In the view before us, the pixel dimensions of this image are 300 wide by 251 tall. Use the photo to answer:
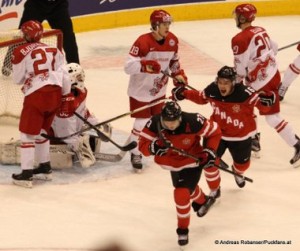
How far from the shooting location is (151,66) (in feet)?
16.5

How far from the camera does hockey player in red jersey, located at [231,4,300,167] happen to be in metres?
5.28

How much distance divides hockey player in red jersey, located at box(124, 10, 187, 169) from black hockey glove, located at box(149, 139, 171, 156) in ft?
3.42

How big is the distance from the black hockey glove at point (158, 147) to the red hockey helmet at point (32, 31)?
1189 millimetres

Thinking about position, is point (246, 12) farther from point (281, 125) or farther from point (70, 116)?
point (70, 116)

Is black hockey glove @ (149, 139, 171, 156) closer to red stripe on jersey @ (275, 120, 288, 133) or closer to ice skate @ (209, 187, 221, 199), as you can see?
ice skate @ (209, 187, 221, 199)

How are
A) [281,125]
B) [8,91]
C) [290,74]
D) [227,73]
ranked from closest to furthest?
[227,73], [281,125], [8,91], [290,74]

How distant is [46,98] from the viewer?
15.8ft

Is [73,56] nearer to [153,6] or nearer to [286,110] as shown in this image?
[286,110]

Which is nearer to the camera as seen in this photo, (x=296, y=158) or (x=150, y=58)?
(x=150, y=58)

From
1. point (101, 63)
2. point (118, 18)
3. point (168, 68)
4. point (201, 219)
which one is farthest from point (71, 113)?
point (118, 18)

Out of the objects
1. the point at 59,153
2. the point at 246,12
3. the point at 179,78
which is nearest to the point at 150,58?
the point at 179,78

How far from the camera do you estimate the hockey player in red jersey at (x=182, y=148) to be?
409 cm

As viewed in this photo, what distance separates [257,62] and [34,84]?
57.1 inches

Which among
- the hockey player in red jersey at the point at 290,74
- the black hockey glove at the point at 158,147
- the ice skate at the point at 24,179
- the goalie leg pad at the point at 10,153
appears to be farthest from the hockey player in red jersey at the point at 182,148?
the hockey player in red jersey at the point at 290,74
